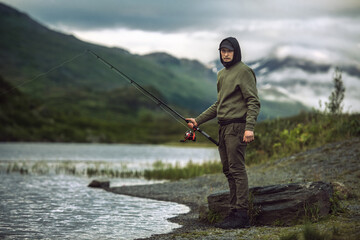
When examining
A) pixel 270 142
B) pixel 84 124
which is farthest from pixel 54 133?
pixel 270 142

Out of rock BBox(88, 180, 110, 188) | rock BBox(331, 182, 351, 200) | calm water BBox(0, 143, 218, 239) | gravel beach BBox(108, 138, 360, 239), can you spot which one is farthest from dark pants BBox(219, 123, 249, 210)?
rock BBox(88, 180, 110, 188)

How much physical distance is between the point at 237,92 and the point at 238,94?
37mm

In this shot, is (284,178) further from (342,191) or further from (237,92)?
(237,92)

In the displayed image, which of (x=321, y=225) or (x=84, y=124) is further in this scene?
(x=84, y=124)

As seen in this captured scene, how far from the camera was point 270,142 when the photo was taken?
734 inches

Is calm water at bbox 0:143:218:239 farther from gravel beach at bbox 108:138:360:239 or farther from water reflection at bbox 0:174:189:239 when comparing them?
gravel beach at bbox 108:138:360:239

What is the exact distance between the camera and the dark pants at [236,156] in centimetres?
661

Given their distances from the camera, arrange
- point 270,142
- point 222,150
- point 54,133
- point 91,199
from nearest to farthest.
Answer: point 222,150 < point 91,199 < point 270,142 < point 54,133

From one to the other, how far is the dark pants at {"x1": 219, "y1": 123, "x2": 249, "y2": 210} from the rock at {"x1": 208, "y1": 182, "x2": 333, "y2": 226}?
0.75m

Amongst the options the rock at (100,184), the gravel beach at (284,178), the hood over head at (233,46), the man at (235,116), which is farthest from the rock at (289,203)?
the rock at (100,184)

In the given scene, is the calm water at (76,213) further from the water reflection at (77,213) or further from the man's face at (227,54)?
the man's face at (227,54)

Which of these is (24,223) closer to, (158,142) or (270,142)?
(270,142)

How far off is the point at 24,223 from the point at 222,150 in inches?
172

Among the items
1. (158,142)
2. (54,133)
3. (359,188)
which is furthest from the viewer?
(158,142)
